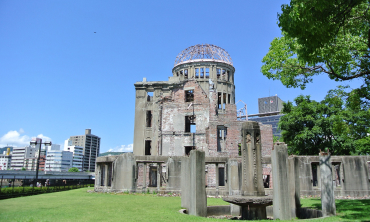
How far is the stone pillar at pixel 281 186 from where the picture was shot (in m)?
10.1

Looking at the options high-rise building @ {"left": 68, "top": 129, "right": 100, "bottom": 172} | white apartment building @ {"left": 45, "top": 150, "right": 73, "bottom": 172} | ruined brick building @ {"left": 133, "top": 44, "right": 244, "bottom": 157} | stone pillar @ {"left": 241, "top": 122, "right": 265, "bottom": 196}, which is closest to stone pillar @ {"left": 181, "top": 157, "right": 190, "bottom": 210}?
stone pillar @ {"left": 241, "top": 122, "right": 265, "bottom": 196}

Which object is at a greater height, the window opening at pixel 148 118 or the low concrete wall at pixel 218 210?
the window opening at pixel 148 118

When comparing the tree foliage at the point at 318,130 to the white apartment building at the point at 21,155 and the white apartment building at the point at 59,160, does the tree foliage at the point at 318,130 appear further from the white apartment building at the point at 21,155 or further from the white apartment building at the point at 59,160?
the white apartment building at the point at 21,155

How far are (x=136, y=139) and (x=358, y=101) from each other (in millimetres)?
26281

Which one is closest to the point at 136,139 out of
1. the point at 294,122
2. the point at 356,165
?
the point at 294,122

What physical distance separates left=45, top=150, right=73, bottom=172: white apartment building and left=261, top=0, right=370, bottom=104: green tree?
14433 centimetres

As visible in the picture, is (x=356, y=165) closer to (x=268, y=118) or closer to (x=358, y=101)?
(x=358, y=101)

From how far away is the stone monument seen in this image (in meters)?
9.98

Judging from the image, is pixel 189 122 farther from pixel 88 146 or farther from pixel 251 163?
pixel 88 146

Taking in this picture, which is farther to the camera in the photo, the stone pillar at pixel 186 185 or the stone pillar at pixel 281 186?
the stone pillar at pixel 186 185

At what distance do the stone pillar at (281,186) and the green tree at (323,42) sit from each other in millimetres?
3369

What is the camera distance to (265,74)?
1423 cm

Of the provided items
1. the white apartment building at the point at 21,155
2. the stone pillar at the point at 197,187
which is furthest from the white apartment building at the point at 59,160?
the stone pillar at the point at 197,187

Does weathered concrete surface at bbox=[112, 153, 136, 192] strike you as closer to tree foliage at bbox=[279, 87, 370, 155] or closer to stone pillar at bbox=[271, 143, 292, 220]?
stone pillar at bbox=[271, 143, 292, 220]
